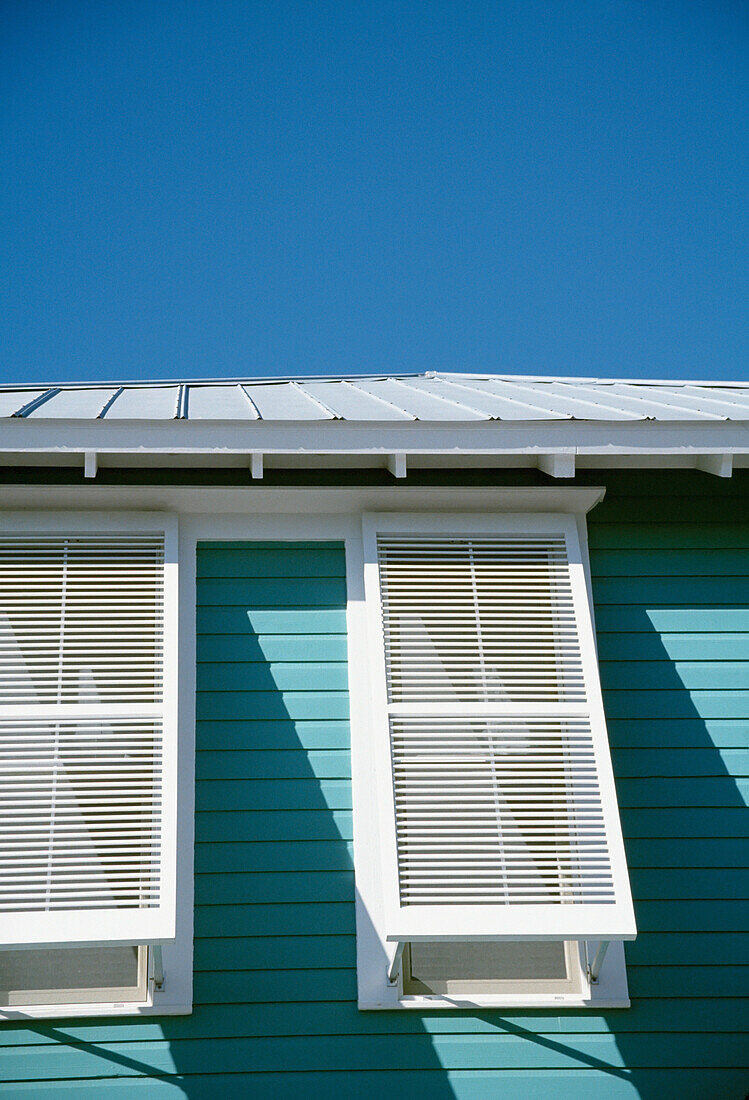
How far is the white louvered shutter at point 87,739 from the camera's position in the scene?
331cm

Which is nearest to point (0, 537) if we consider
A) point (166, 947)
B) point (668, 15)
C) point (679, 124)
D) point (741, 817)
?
point (166, 947)

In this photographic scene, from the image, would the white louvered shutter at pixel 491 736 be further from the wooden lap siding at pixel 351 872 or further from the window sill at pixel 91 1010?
the window sill at pixel 91 1010

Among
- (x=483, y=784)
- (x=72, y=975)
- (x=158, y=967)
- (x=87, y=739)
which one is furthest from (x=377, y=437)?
(x=72, y=975)

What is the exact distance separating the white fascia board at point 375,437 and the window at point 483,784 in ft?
1.42

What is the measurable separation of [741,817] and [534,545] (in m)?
1.39

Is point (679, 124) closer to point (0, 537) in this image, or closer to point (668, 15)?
point (668, 15)

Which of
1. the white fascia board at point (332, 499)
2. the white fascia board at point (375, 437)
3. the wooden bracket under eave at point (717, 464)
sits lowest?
the white fascia board at point (332, 499)

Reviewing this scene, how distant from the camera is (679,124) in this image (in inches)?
347

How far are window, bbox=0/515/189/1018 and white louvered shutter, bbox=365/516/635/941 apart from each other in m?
0.82

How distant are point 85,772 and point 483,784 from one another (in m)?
1.46

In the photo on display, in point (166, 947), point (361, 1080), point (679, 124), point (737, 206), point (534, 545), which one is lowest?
point (361, 1080)

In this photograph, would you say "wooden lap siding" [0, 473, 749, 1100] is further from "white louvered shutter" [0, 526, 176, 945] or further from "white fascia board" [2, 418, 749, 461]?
"white fascia board" [2, 418, 749, 461]

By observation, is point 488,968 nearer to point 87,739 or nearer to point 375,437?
point 87,739

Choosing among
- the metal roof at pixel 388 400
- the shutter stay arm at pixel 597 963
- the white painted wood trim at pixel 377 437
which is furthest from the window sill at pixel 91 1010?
the metal roof at pixel 388 400
